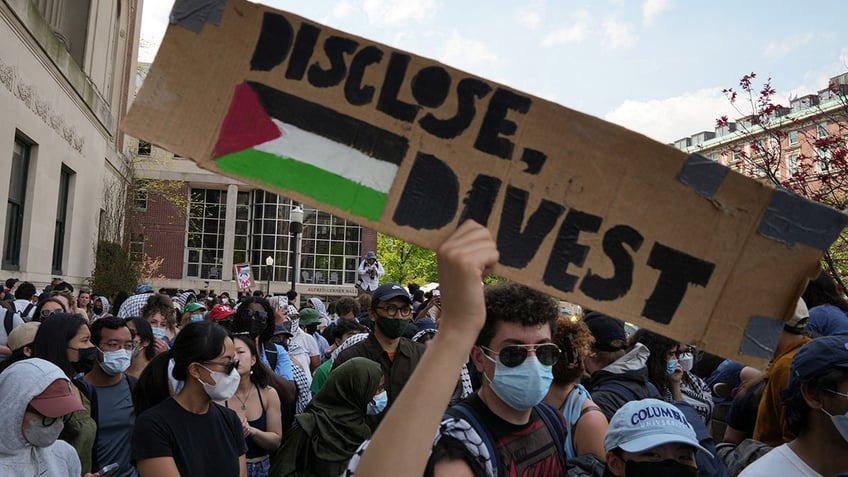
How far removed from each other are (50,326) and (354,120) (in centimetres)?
406

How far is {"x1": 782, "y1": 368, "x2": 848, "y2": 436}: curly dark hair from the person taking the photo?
7.72 ft

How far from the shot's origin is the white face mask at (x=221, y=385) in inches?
148

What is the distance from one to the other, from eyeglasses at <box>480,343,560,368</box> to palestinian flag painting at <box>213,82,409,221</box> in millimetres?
886

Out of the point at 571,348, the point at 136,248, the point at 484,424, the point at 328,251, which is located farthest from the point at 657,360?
the point at 328,251

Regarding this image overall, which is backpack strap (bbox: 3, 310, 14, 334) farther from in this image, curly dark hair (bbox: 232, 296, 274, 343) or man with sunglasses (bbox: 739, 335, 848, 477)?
man with sunglasses (bbox: 739, 335, 848, 477)

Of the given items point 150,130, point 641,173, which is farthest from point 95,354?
point 641,173

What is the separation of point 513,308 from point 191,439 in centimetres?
211

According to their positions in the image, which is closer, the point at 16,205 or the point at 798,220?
the point at 798,220

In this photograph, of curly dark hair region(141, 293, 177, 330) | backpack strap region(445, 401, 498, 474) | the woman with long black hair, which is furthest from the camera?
curly dark hair region(141, 293, 177, 330)

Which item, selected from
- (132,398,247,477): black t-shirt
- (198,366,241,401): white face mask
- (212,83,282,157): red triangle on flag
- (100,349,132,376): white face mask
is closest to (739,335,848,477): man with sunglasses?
(212,83,282,157): red triangle on flag

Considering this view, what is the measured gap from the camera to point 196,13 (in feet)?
6.06

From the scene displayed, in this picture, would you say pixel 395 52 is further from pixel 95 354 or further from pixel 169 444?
pixel 95 354

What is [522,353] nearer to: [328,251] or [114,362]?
[114,362]

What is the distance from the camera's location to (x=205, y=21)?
1.86 m
